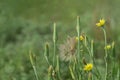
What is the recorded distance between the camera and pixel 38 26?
21.5ft

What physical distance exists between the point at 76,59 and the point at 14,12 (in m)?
4.34

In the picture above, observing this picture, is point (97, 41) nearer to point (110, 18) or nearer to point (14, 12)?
point (110, 18)

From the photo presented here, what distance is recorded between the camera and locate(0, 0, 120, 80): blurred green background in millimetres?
4906

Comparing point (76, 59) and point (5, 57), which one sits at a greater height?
point (76, 59)

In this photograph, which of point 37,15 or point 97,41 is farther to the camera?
point 37,15

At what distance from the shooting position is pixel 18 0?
25.3 ft

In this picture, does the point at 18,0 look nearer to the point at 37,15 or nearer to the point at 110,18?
the point at 37,15

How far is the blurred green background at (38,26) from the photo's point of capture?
4.91 m

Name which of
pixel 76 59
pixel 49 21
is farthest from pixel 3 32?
pixel 76 59

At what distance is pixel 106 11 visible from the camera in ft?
21.1

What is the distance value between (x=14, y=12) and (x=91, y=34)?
1.68 metres

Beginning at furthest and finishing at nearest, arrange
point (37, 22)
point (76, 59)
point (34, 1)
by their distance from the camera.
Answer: point (34, 1) < point (37, 22) < point (76, 59)

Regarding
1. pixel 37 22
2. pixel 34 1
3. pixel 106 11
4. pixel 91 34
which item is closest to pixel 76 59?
pixel 91 34

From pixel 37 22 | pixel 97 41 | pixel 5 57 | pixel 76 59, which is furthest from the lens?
pixel 37 22
